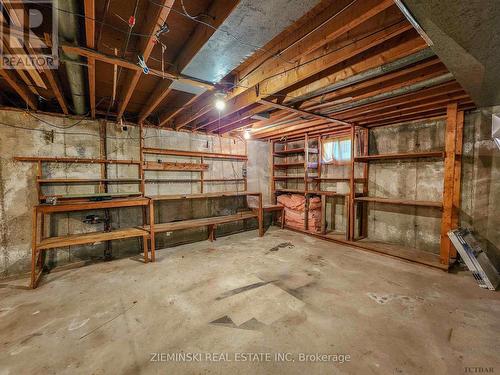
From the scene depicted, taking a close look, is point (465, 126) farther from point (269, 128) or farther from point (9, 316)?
point (9, 316)

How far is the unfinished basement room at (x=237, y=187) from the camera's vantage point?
5.14 ft

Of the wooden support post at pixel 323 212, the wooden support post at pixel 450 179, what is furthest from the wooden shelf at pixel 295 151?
the wooden support post at pixel 450 179

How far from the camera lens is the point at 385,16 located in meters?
1.58

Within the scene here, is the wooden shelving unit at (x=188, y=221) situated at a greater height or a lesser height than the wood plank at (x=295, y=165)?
lesser

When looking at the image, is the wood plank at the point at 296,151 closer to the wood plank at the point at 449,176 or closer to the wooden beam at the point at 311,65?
the wood plank at the point at 449,176

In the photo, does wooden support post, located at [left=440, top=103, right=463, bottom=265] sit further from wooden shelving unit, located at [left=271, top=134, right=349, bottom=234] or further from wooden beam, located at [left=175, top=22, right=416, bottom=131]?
wooden beam, located at [left=175, top=22, right=416, bottom=131]

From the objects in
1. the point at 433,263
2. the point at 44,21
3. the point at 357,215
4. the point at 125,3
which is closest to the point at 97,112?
the point at 44,21

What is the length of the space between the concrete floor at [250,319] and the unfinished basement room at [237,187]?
0.02 m

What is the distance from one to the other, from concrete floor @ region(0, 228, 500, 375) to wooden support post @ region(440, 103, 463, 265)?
1.48 feet

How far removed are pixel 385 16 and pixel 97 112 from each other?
4.14 metres

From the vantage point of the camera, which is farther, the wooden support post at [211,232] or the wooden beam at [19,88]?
the wooden support post at [211,232]

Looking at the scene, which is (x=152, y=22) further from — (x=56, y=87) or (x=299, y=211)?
(x=299, y=211)

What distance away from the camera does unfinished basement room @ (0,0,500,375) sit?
157cm

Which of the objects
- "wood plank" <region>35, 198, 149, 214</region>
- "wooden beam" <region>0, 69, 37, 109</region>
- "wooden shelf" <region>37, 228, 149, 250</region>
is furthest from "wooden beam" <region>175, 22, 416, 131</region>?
"wooden shelf" <region>37, 228, 149, 250</region>
